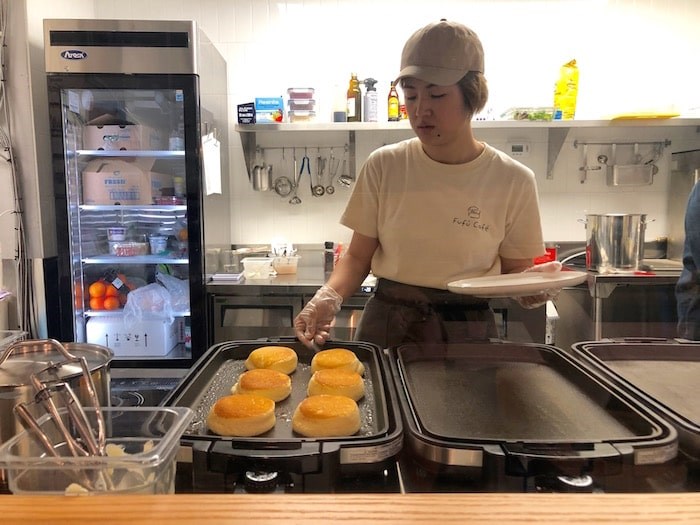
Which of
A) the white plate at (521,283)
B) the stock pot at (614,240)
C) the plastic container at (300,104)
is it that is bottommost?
the white plate at (521,283)

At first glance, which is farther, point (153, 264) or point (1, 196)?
point (153, 264)

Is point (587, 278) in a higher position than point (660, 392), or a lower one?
higher

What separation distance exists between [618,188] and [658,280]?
0.30 metres

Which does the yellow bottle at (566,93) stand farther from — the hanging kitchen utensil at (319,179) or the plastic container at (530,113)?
the hanging kitchen utensil at (319,179)

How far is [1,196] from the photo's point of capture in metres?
1.17

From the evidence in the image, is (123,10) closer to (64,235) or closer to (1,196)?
(1,196)

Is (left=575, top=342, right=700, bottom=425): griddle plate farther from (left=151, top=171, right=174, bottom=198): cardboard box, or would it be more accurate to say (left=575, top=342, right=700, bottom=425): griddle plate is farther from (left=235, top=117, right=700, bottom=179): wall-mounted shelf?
(left=151, top=171, right=174, bottom=198): cardboard box

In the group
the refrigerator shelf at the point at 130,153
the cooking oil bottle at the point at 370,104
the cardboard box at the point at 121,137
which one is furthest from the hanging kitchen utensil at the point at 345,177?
the cardboard box at the point at 121,137

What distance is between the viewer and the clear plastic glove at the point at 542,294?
3.14 ft

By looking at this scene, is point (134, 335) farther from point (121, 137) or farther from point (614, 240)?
point (121, 137)

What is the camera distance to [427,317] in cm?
117

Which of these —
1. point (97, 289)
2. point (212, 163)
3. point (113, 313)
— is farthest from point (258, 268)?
point (97, 289)

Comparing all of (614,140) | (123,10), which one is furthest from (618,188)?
(123,10)

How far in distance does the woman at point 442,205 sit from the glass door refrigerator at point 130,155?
705mm
